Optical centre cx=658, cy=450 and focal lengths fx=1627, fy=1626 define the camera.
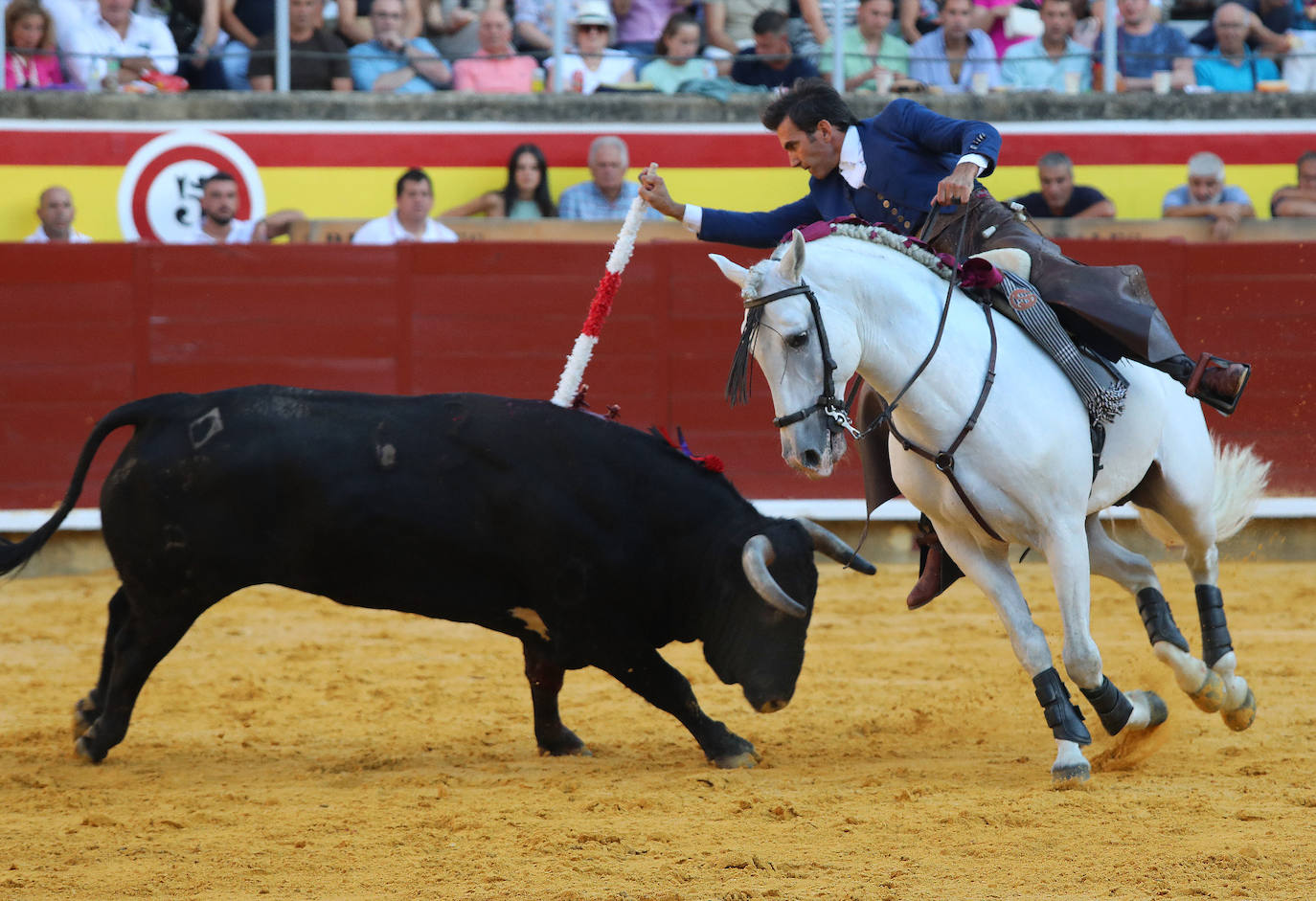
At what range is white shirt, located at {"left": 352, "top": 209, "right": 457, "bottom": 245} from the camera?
8.73 meters

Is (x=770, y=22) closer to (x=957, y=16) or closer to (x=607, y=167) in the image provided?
(x=957, y=16)

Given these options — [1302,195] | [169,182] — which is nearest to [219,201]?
[169,182]

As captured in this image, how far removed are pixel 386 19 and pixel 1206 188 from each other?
186 inches

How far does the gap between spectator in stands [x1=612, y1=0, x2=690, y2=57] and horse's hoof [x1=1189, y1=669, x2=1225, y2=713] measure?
5968mm

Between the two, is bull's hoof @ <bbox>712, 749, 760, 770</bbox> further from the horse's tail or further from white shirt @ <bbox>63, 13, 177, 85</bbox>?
white shirt @ <bbox>63, 13, 177, 85</bbox>

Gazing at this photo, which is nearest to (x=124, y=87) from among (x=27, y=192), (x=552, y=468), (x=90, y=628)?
(x=27, y=192)

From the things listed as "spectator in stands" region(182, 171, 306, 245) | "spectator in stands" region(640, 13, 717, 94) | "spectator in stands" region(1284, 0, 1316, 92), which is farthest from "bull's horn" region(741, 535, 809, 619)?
"spectator in stands" region(1284, 0, 1316, 92)

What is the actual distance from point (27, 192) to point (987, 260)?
6359 mm

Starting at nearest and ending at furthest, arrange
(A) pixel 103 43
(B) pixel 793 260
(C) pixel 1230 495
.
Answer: (B) pixel 793 260
(C) pixel 1230 495
(A) pixel 103 43

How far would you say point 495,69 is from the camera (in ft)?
30.8

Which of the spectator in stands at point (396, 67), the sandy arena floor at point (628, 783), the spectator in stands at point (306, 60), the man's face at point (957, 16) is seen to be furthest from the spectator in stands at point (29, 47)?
the man's face at point (957, 16)

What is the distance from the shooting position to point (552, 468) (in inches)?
178

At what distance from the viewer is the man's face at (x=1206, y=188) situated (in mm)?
9047

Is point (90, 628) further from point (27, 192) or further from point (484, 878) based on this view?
point (484, 878)
